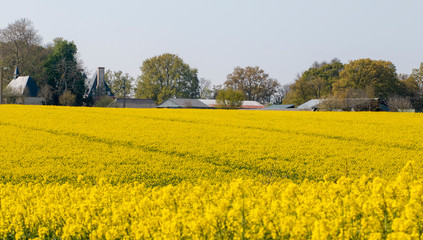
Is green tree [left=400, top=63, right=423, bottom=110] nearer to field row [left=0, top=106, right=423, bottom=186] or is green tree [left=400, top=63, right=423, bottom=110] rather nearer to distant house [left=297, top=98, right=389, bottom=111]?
distant house [left=297, top=98, right=389, bottom=111]

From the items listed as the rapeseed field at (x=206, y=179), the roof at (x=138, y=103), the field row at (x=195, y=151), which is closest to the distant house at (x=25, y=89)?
the roof at (x=138, y=103)

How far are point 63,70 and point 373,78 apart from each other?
59.7 meters

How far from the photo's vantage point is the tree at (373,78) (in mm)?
81938

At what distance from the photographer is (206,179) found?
1188cm

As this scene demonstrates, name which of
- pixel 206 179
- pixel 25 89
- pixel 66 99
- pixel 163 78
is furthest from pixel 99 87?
pixel 206 179

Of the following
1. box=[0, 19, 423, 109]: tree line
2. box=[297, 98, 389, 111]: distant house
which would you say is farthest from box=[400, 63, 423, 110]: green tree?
box=[297, 98, 389, 111]: distant house

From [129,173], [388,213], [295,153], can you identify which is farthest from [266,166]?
[388,213]

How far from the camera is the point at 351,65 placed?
84.2 metres

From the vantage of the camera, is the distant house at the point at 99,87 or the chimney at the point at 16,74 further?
the distant house at the point at 99,87

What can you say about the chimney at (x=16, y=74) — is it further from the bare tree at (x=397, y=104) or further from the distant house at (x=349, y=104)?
the bare tree at (x=397, y=104)

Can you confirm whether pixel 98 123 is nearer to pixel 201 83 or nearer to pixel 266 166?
pixel 266 166

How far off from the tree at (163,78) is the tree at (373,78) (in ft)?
123

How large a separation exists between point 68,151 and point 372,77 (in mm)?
77787

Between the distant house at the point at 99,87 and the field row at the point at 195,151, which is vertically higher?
the distant house at the point at 99,87
